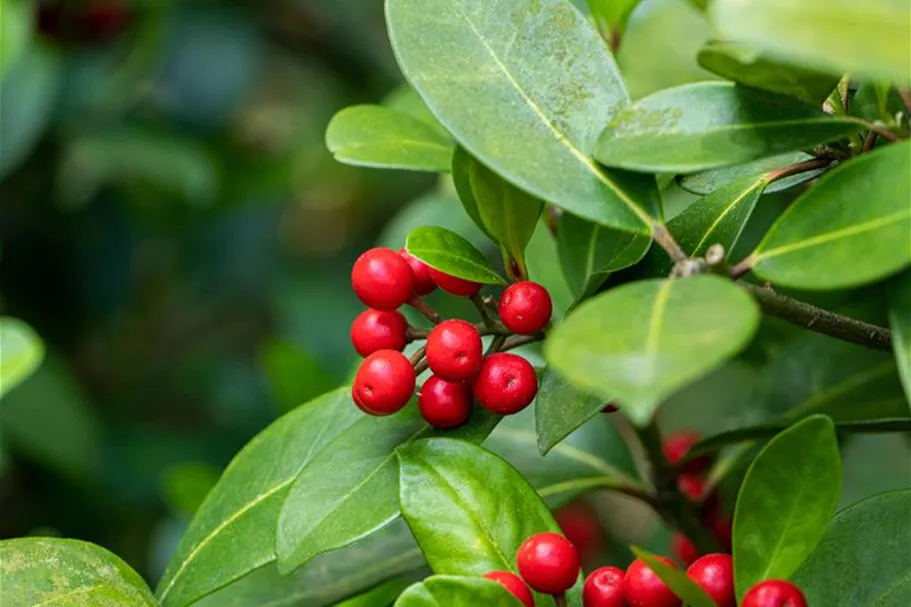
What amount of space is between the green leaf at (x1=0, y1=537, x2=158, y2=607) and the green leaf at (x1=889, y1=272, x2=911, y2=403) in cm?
44

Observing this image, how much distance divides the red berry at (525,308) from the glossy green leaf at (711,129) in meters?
0.09

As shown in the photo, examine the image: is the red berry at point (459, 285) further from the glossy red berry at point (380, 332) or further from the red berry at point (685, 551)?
the red berry at point (685, 551)

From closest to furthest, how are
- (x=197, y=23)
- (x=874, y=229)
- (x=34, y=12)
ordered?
A: (x=874, y=229) → (x=34, y=12) → (x=197, y=23)

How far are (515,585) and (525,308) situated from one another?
148mm

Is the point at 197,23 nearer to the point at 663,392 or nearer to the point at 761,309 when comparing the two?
the point at 761,309

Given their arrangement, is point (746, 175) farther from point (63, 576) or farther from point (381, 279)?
point (63, 576)

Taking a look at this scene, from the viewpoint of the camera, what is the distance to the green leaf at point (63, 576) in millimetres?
653

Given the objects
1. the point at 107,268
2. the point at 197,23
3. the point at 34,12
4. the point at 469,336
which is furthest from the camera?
the point at 197,23

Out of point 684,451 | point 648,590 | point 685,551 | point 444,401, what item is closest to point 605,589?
point 648,590

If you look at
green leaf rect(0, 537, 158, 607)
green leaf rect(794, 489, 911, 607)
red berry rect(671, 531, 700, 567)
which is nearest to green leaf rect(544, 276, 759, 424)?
green leaf rect(794, 489, 911, 607)

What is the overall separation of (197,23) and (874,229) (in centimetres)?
200

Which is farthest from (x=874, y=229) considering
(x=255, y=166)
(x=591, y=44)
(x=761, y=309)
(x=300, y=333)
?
(x=255, y=166)

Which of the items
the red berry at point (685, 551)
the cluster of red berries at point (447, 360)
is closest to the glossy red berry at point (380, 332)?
the cluster of red berries at point (447, 360)

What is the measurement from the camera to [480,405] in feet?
2.36
